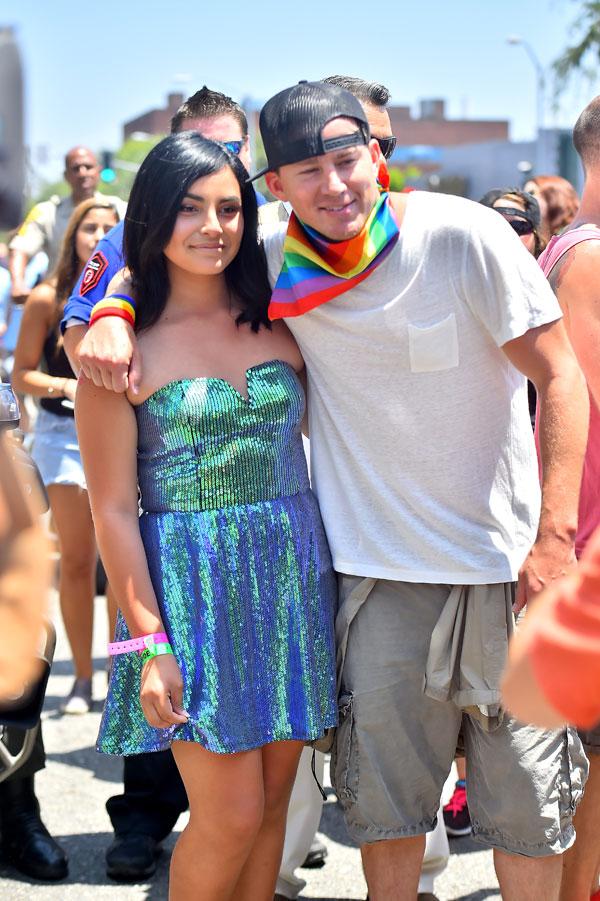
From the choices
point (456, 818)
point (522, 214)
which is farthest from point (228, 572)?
point (522, 214)

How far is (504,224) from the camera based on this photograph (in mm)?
2965

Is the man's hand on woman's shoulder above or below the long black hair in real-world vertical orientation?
below

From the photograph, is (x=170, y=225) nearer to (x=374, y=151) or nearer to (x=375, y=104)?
(x=374, y=151)

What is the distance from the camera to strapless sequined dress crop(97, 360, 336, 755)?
117 inches

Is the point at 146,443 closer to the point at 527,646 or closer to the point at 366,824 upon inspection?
the point at 366,824

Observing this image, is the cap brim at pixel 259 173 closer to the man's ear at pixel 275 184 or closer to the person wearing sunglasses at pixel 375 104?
the man's ear at pixel 275 184

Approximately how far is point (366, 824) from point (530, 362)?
1.22 metres

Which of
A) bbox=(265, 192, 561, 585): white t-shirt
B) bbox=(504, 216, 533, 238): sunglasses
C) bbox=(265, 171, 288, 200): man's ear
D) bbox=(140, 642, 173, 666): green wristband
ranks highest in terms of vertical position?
bbox=(265, 171, 288, 200): man's ear

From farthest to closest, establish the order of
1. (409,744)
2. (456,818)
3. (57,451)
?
(57,451)
(456,818)
(409,744)

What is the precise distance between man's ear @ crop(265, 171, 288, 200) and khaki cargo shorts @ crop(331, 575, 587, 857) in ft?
3.19

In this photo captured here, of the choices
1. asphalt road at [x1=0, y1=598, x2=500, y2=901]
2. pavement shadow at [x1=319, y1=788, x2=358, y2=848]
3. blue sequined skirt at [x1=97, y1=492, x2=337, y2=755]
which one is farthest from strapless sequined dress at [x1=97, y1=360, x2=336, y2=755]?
pavement shadow at [x1=319, y1=788, x2=358, y2=848]

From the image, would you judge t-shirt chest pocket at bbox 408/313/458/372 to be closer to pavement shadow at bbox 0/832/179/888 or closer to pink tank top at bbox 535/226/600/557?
pink tank top at bbox 535/226/600/557

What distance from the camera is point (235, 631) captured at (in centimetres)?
300

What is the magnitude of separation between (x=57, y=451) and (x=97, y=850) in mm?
1952
